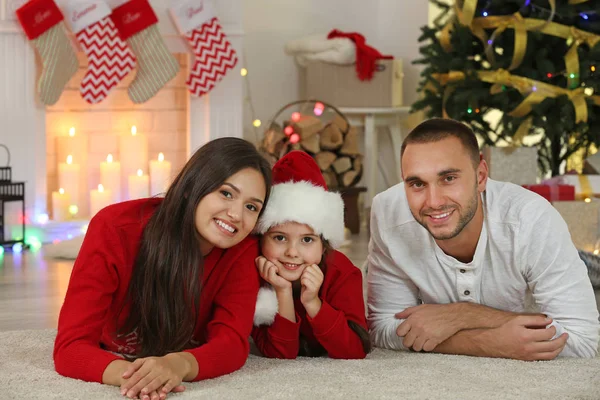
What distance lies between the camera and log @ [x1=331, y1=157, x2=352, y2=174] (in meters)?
5.03

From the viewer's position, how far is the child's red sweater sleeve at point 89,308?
1957mm

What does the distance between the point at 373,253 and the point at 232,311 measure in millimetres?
482

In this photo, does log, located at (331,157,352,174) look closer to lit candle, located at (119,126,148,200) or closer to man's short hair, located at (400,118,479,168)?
lit candle, located at (119,126,148,200)

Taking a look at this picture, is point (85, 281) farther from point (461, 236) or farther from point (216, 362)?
point (461, 236)

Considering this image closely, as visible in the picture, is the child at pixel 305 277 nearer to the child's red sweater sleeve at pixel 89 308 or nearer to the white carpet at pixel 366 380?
the white carpet at pixel 366 380

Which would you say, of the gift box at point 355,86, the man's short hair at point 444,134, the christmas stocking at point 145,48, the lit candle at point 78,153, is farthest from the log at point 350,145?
the man's short hair at point 444,134

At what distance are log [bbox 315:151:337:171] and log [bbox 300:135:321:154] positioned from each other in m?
0.04

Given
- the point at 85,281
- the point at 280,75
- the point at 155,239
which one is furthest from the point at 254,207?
the point at 280,75

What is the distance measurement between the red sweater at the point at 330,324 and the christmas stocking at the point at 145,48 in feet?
8.42

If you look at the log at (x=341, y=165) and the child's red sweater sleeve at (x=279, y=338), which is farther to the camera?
the log at (x=341, y=165)

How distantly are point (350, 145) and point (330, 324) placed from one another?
2963mm

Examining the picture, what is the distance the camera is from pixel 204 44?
186 inches

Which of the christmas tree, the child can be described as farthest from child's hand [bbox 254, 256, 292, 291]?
the christmas tree

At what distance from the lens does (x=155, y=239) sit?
6.84ft
